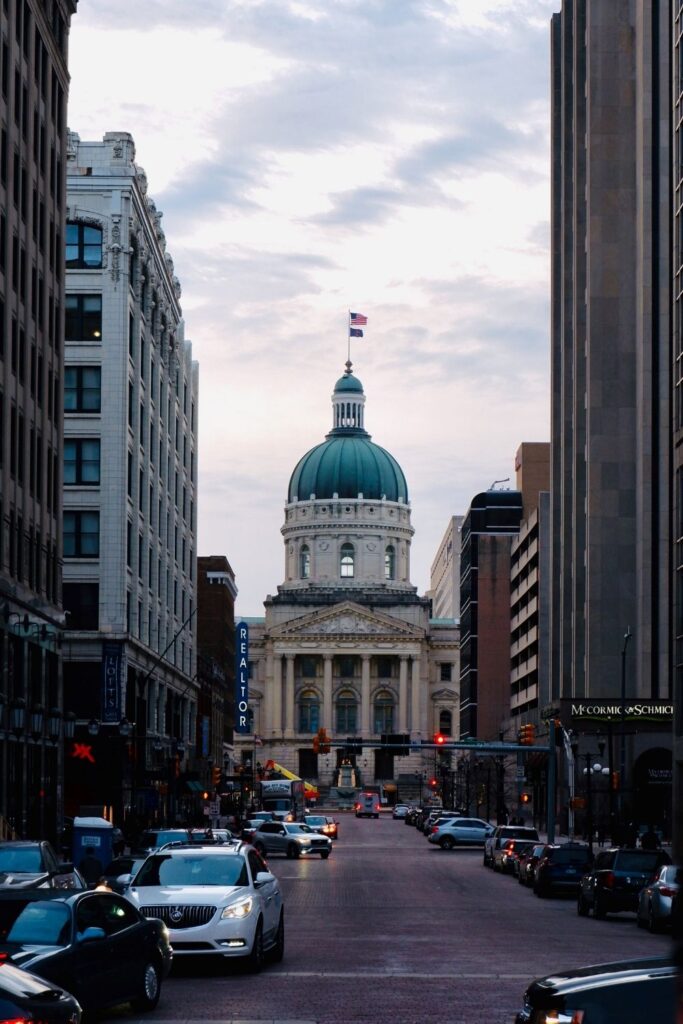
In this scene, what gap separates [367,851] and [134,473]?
64.0ft

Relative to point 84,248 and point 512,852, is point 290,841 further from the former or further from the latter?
point 84,248

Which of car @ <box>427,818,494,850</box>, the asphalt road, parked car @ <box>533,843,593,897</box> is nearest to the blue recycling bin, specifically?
the asphalt road

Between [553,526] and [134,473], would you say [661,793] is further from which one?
[134,473]

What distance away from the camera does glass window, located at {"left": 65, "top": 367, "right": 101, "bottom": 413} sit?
77.8 m

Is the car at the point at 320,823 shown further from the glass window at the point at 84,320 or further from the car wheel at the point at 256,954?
the car wheel at the point at 256,954

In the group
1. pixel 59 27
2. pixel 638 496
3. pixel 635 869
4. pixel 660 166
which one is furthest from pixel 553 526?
pixel 635 869

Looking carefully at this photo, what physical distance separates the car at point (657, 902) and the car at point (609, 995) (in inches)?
754

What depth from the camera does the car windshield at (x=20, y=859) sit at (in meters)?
28.4

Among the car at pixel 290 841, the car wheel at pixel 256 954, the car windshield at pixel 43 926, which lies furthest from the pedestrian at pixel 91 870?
the car at pixel 290 841

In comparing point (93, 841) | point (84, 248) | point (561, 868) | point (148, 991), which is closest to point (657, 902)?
point (561, 868)

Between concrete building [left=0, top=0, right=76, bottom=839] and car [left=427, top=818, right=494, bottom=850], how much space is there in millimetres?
26800

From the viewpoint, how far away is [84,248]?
Answer: 78.6 meters

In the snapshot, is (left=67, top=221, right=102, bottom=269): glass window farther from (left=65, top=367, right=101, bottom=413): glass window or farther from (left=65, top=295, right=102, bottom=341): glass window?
(left=65, top=367, right=101, bottom=413): glass window

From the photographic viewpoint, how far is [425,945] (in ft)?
98.3
